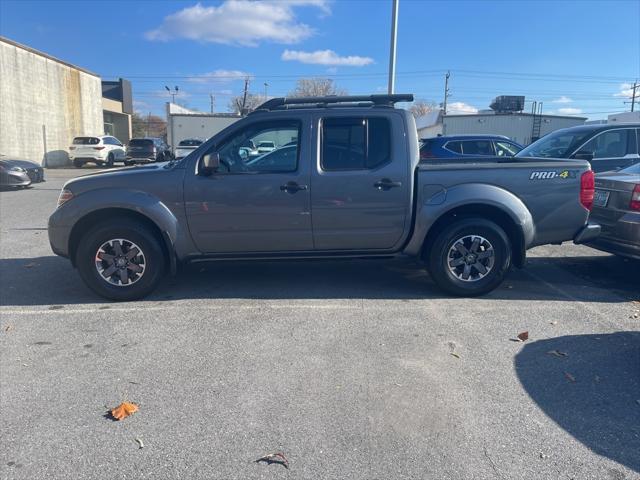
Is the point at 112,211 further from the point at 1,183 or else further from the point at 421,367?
the point at 1,183

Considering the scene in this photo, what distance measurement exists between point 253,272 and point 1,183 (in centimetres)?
1342

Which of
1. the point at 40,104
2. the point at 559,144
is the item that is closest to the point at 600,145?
the point at 559,144

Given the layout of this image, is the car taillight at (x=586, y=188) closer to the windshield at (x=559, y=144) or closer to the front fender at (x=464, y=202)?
the front fender at (x=464, y=202)

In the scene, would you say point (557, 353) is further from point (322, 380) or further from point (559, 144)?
point (559, 144)

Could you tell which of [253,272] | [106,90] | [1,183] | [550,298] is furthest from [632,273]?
[106,90]

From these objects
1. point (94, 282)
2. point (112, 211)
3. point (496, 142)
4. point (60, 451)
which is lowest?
point (60, 451)

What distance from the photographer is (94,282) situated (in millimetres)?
5246

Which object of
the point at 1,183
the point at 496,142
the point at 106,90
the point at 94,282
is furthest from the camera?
the point at 106,90

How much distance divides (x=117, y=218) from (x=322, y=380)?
9.84 ft

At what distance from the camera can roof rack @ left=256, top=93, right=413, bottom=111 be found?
213 inches

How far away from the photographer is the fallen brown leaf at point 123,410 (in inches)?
123

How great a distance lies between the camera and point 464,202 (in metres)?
5.18

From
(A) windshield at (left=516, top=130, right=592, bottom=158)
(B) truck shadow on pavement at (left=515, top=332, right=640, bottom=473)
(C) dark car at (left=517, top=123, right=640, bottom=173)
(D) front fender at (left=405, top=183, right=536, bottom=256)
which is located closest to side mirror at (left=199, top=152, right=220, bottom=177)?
(D) front fender at (left=405, top=183, right=536, bottom=256)

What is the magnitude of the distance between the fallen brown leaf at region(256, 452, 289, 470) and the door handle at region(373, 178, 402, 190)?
3.11 m
